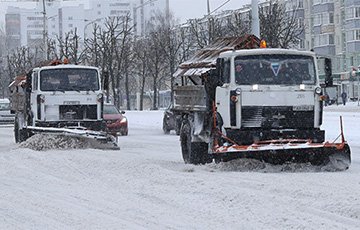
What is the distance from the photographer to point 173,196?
29.7ft

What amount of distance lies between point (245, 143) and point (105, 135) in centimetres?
603

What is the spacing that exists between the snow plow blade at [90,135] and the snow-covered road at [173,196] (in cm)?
315

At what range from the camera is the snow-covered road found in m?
7.27

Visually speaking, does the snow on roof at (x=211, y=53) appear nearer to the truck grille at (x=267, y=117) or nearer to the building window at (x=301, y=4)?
the truck grille at (x=267, y=117)

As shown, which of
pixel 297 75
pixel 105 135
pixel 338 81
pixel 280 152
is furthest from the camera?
pixel 338 81

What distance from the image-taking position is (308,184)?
965 centimetres

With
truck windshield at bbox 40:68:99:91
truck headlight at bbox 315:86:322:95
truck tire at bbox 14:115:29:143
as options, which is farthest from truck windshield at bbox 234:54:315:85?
truck tire at bbox 14:115:29:143

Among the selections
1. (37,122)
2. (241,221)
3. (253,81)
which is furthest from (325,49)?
(241,221)

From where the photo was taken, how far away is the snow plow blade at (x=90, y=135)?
17281mm

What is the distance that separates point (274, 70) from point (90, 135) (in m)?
6.18

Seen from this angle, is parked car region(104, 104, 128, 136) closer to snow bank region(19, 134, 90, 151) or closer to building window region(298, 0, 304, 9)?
snow bank region(19, 134, 90, 151)

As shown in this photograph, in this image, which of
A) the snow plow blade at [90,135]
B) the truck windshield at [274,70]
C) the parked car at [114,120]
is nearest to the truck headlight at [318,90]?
the truck windshield at [274,70]

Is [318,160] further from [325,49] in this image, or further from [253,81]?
[325,49]

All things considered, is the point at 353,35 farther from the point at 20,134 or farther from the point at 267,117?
the point at 267,117
